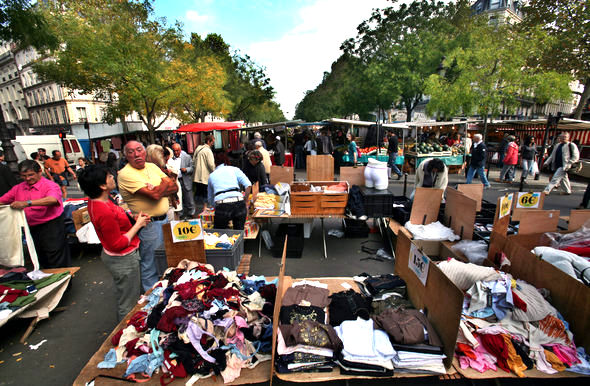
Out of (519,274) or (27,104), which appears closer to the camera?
(519,274)

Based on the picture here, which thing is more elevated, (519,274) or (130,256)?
(130,256)

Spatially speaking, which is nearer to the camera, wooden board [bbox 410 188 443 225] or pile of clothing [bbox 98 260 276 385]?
pile of clothing [bbox 98 260 276 385]

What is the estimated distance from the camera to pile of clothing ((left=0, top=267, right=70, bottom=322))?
10.3 feet

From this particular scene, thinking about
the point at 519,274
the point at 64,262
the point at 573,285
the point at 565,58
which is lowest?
the point at 64,262

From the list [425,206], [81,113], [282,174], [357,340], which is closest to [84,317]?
[357,340]

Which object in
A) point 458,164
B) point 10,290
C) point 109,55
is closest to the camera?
point 10,290

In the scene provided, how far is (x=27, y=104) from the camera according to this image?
39.6m

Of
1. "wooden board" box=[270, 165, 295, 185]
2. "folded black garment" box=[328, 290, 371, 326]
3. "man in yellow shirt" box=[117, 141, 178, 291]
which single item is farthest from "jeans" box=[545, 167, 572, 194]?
"man in yellow shirt" box=[117, 141, 178, 291]

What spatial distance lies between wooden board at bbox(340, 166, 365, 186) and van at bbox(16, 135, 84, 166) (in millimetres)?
17624

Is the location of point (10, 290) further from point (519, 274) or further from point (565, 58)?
point (565, 58)

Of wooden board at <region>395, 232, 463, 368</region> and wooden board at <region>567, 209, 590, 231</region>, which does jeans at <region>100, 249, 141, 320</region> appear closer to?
wooden board at <region>395, 232, 463, 368</region>

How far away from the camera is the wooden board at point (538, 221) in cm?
380

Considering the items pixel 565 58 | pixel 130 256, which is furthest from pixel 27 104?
→ pixel 565 58

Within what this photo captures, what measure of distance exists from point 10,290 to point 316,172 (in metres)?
6.45
